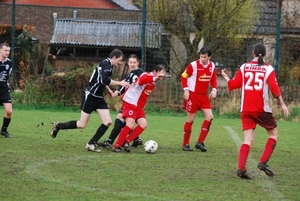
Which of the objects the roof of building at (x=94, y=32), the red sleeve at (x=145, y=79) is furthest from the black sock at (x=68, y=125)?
the roof of building at (x=94, y=32)

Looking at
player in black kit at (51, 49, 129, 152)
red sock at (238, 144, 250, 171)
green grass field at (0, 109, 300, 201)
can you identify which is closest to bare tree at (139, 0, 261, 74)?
green grass field at (0, 109, 300, 201)

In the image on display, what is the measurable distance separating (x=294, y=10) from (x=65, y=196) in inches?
675

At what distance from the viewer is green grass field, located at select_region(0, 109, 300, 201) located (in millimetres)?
7781

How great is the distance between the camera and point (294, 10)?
76.0 ft

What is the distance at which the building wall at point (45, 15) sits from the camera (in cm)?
3136

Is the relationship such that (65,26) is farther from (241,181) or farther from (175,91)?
(241,181)

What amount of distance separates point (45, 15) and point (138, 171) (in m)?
26.6

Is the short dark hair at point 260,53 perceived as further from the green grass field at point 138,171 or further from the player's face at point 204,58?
the player's face at point 204,58

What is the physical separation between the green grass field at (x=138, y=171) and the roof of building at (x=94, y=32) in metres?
13.9

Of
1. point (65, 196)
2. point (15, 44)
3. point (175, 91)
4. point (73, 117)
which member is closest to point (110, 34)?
point (15, 44)

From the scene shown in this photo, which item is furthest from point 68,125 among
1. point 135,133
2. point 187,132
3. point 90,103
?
point 187,132

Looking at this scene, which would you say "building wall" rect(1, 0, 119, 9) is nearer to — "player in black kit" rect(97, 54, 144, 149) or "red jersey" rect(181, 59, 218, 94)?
"player in black kit" rect(97, 54, 144, 149)

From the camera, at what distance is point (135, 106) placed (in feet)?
38.8

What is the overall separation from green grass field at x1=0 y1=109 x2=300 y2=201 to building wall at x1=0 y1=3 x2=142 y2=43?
16461mm
